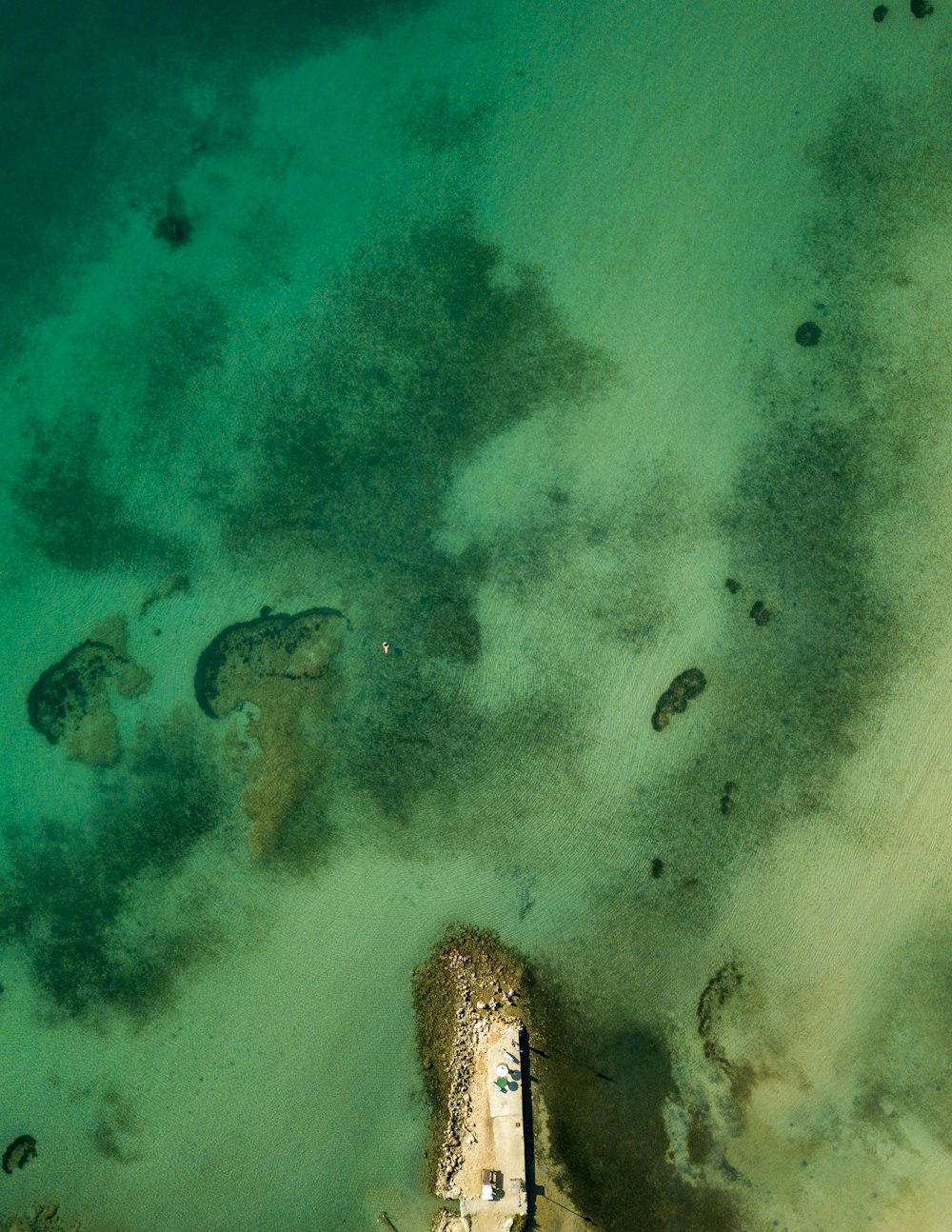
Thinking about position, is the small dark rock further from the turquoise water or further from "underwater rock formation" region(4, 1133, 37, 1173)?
"underwater rock formation" region(4, 1133, 37, 1173)

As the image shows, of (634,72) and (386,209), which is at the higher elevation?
(634,72)

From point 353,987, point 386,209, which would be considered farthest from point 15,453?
point 353,987

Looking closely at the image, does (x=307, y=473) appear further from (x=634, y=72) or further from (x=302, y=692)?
(x=634, y=72)

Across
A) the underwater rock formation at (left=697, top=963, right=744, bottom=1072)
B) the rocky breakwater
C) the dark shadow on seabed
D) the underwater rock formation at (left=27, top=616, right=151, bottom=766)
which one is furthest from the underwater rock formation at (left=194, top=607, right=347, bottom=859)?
the underwater rock formation at (left=697, top=963, right=744, bottom=1072)

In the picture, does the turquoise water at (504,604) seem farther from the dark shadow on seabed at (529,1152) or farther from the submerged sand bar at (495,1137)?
the submerged sand bar at (495,1137)

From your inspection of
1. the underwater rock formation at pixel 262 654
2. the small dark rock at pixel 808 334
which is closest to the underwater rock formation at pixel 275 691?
the underwater rock formation at pixel 262 654

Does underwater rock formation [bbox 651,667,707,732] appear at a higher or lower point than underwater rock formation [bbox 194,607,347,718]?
lower
